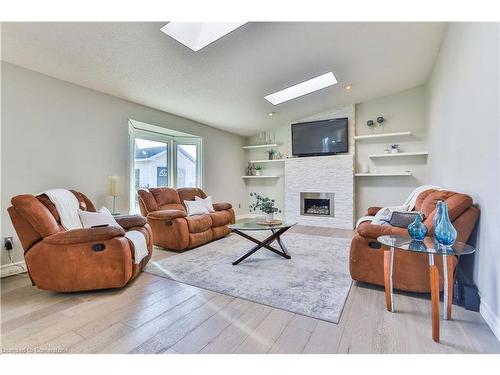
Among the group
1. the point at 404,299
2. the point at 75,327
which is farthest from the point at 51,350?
the point at 404,299

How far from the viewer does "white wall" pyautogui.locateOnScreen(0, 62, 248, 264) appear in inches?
108

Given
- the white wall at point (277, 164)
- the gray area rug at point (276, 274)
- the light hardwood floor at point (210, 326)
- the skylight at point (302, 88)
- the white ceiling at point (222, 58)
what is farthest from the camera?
the white wall at point (277, 164)

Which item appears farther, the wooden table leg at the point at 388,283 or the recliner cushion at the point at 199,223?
the recliner cushion at the point at 199,223

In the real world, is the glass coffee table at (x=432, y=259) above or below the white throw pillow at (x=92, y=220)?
below

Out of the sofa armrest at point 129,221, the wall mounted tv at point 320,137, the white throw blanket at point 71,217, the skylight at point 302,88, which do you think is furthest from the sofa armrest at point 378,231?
the wall mounted tv at point 320,137

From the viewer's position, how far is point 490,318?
171cm

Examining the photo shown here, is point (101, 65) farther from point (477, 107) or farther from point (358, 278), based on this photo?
point (477, 107)

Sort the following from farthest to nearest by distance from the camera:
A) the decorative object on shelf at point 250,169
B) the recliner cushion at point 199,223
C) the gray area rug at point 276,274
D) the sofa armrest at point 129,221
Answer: the decorative object on shelf at point 250,169
the recliner cushion at point 199,223
the sofa armrest at point 129,221
the gray area rug at point 276,274

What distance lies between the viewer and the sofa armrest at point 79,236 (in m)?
2.17

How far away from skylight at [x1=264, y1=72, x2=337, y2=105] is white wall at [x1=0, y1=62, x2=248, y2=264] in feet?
7.23

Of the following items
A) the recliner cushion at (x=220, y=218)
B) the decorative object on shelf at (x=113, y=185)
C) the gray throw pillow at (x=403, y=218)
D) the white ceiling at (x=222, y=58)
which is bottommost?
the recliner cushion at (x=220, y=218)

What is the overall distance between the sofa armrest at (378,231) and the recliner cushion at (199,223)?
7.66 ft

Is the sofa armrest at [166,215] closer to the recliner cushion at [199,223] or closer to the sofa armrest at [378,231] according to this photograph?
the recliner cushion at [199,223]

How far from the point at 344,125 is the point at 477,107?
3491 millimetres
